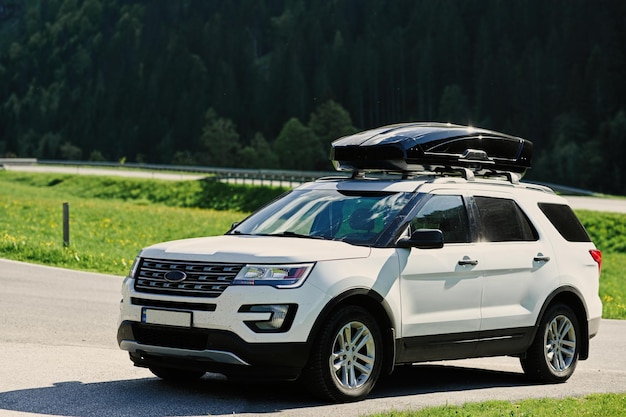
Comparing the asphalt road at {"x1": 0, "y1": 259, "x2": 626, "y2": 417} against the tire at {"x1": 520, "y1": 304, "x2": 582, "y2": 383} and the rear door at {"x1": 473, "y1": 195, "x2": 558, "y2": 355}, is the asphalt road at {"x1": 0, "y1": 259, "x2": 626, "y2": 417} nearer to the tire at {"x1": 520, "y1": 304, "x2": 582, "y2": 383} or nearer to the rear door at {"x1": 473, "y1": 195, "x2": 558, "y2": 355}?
the tire at {"x1": 520, "y1": 304, "x2": 582, "y2": 383}

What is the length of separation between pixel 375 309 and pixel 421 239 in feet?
2.23

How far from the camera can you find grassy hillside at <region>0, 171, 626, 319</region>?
69.2 ft

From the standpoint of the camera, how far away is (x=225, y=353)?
26.1ft

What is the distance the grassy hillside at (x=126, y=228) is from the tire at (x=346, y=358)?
10824 mm

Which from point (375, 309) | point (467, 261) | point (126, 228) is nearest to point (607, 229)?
point (126, 228)

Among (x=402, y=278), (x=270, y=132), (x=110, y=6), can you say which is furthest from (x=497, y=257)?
(x=110, y=6)

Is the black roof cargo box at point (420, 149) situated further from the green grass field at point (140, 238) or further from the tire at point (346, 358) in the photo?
the green grass field at point (140, 238)

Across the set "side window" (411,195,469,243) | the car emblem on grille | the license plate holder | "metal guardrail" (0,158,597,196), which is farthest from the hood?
"metal guardrail" (0,158,597,196)

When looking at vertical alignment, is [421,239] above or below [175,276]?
above

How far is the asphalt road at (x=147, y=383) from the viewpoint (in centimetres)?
799

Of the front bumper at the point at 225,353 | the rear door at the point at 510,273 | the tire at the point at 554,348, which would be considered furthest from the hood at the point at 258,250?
the tire at the point at 554,348

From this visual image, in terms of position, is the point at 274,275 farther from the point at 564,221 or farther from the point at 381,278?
the point at 564,221

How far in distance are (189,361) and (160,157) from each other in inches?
5382

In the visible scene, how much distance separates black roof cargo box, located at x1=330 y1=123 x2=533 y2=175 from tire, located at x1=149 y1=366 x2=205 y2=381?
7.84 feet
